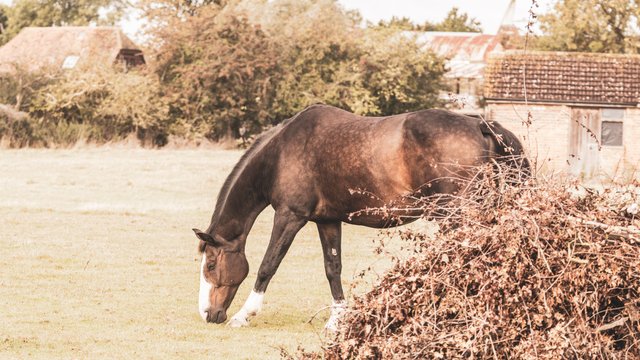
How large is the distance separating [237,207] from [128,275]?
12.3 ft

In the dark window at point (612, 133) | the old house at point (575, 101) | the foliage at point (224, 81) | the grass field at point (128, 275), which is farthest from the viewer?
the foliage at point (224, 81)

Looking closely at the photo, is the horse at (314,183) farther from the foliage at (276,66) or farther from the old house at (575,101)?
the foliage at (276,66)

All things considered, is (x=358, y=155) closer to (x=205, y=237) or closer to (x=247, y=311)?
(x=205, y=237)

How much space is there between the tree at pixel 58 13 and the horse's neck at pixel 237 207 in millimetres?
82430

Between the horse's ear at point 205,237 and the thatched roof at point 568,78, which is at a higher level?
the horse's ear at point 205,237

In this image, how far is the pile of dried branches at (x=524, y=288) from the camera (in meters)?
5.98

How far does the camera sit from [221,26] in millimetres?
46000

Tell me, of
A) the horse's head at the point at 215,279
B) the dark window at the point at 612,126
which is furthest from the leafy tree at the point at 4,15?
the horse's head at the point at 215,279

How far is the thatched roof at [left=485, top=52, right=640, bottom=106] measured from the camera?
124 feet

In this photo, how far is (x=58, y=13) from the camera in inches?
3770

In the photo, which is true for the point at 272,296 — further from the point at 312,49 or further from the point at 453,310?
the point at 312,49

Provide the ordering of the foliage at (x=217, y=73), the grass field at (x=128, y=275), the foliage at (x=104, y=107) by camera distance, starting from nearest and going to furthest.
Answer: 1. the grass field at (x=128, y=275)
2. the foliage at (x=104, y=107)
3. the foliage at (x=217, y=73)

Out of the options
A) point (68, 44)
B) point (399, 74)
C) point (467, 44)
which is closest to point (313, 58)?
point (399, 74)

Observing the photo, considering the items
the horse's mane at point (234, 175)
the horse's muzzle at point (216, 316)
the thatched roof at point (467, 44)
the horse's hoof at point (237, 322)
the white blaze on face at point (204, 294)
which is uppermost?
the horse's mane at point (234, 175)
